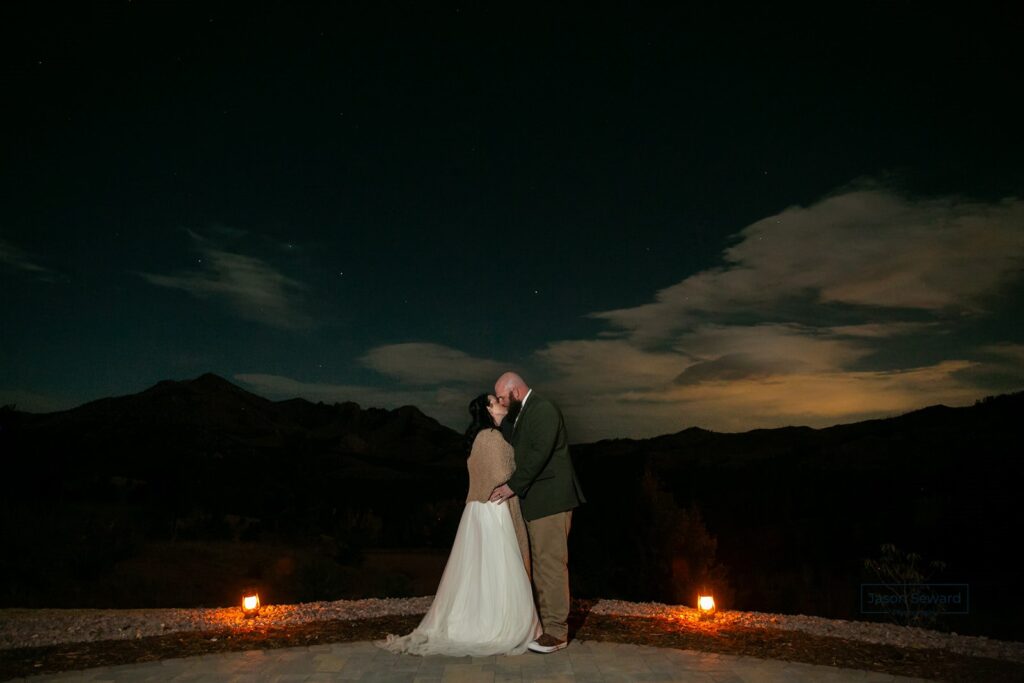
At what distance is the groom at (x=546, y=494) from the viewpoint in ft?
19.6

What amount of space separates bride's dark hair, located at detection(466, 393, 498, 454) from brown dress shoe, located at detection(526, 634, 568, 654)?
Result: 1479 mm

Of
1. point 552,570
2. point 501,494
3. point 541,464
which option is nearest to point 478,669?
point 552,570

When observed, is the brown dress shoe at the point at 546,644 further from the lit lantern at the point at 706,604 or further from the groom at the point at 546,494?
the lit lantern at the point at 706,604

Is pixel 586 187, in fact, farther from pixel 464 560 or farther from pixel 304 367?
pixel 464 560

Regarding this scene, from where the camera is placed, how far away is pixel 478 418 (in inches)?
247

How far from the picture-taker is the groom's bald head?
6215 mm

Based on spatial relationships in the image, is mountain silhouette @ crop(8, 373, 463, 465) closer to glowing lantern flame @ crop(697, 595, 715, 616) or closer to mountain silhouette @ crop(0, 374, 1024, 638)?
mountain silhouette @ crop(0, 374, 1024, 638)

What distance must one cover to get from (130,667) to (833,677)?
15.6ft

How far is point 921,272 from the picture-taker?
14141 millimetres

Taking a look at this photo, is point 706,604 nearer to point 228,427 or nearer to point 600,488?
point 600,488

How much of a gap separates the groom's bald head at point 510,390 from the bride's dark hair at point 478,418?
14cm

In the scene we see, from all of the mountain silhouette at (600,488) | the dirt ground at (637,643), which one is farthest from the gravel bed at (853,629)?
the mountain silhouette at (600,488)

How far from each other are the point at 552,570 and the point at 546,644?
0.52m

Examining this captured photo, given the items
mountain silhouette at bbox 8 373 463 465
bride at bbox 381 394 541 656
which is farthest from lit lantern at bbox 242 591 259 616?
mountain silhouette at bbox 8 373 463 465
